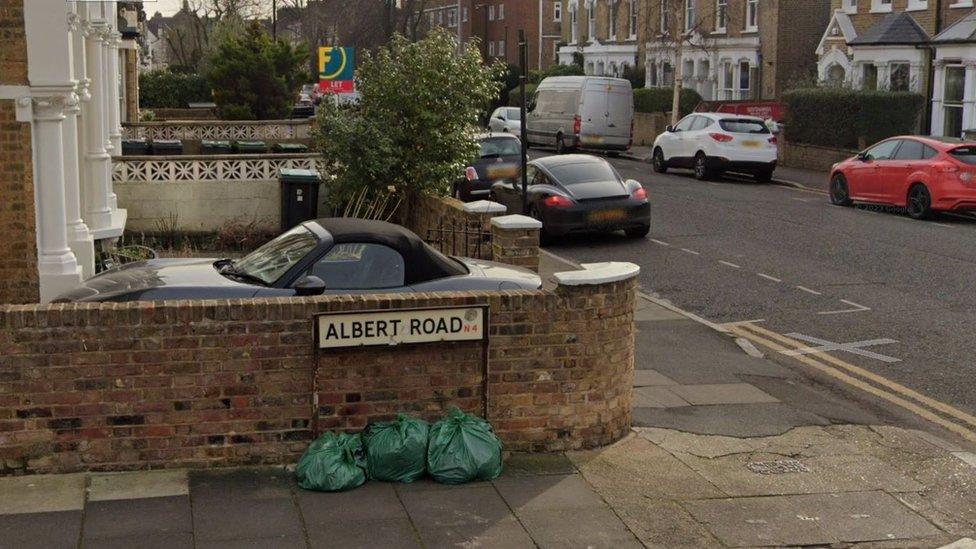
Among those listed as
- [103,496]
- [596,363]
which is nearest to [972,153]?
[596,363]

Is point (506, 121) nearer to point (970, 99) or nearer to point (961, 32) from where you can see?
point (961, 32)

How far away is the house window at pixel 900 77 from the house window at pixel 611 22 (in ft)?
75.0

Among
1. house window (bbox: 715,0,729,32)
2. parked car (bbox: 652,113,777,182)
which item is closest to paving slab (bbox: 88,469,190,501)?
parked car (bbox: 652,113,777,182)

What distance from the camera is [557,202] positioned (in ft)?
63.5

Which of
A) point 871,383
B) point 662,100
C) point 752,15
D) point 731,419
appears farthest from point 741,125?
point 731,419

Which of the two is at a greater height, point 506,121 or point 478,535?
point 506,121

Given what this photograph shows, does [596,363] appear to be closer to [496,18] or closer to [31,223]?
[31,223]

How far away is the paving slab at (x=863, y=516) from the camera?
7168 mm

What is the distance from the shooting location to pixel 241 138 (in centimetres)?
3048

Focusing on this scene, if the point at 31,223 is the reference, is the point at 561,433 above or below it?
below

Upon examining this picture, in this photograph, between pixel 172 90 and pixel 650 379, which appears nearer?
pixel 650 379

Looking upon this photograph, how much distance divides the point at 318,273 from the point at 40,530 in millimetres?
3214

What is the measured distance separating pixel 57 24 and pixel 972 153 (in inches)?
661

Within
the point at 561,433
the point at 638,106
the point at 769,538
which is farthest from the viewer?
the point at 638,106
